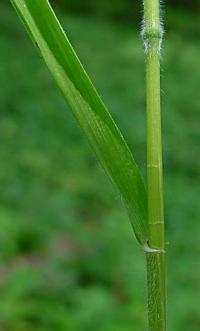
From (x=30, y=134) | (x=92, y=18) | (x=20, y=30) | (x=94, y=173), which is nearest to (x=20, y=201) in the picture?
(x=94, y=173)

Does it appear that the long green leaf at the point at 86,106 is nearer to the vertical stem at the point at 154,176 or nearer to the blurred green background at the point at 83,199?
the vertical stem at the point at 154,176

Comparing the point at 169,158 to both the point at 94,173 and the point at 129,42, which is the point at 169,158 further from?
the point at 129,42

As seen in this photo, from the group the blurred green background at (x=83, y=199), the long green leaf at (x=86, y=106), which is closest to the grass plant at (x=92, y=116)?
the long green leaf at (x=86, y=106)

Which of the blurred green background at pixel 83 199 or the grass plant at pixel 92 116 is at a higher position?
the blurred green background at pixel 83 199

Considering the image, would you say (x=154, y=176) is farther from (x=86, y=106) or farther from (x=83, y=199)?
(x=83, y=199)

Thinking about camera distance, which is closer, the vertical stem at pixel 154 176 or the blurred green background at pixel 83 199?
the vertical stem at pixel 154 176

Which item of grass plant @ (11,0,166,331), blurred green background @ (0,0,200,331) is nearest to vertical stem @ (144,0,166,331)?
grass plant @ (11,0,166,331)
